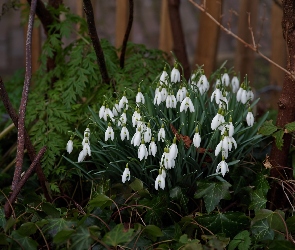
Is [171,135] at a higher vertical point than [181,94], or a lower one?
lower

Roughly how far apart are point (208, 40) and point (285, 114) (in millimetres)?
1263

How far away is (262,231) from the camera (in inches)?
70.4

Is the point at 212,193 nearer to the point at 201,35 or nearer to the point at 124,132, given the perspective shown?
the point at 124,132

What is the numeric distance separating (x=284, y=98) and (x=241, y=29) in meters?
1.75

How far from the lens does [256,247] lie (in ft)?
5.88

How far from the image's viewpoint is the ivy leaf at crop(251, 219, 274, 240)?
1.77 meters

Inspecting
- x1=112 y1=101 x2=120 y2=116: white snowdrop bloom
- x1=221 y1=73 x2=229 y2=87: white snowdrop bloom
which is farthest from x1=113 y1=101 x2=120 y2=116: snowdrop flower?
x1=221 y1=73 x2=229 y2=87: white snowdrop bloom

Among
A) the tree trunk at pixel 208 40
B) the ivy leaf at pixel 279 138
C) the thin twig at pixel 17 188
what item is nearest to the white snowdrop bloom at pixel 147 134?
the thin twig at pixel 17 188

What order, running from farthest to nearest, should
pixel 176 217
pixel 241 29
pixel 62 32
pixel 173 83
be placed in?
1. pixel 241 29
2. pixel 62 32
3. pixel 173 83
4. pixel 176 217

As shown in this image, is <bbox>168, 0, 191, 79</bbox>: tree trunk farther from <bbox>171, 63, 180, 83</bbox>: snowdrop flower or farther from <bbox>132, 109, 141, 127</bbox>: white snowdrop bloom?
<bbox>132, 109, 141, 127</bbox>: white snowdrop bloom

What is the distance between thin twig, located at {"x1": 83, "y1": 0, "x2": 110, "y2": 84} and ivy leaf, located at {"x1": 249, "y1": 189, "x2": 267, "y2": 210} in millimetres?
892

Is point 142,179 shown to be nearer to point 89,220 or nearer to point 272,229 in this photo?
point 89,220

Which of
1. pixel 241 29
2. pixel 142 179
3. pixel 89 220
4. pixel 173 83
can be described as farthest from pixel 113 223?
pixel 241 29

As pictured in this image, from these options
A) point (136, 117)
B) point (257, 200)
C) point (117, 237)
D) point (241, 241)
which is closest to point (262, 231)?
point (241, 241)
